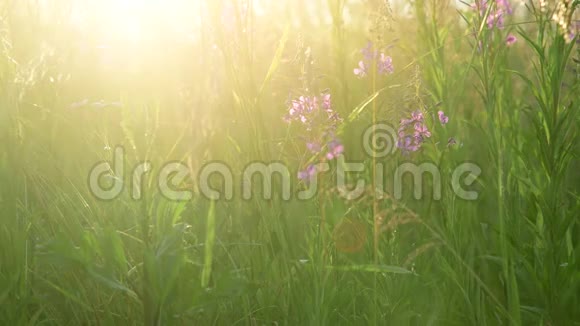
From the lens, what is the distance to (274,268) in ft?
6.52

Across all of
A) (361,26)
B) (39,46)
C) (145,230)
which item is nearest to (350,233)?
(145,230)

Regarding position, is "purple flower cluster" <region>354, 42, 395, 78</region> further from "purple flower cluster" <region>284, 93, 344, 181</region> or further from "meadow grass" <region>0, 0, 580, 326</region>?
"purple flower cluster" <region>284, 93, 344, 181</region>

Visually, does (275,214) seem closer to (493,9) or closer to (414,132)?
(414,132)

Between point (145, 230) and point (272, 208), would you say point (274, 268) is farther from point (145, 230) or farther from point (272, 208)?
point (145, 230)

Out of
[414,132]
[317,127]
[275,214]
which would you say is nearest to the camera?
[275,214]

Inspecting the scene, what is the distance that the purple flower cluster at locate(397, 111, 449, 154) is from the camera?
7.77 feet

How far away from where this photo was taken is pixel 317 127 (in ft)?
6.78

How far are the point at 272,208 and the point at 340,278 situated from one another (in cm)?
33

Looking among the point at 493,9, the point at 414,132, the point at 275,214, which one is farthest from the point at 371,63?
the point at 275,214
